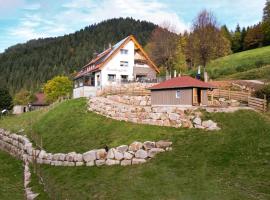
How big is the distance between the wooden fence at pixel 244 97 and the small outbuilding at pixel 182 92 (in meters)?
2.55

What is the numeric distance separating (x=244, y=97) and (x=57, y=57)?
15941 cm

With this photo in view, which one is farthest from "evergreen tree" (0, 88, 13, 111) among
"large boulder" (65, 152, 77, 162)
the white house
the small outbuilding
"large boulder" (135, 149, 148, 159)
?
"large boulder" (135, 149, 148, 159)

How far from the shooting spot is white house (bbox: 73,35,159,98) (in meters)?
49.7

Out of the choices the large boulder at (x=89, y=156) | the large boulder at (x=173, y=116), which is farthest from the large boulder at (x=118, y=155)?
the large boulder at (x=173, y=116)

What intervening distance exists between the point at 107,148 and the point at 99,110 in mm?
10493

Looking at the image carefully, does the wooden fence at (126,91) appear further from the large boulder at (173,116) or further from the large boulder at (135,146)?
the large boulder at (135,146)

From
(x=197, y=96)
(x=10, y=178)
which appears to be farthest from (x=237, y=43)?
(x=10, y=178)

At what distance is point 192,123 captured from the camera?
28609 millimetres

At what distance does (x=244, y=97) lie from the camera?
111 ft

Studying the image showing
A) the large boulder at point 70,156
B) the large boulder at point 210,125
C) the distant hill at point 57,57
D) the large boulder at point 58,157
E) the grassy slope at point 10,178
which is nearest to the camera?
the grassy slope at point 10,178

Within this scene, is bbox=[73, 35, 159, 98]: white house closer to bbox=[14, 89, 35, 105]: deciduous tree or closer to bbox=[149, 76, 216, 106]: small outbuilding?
bbox=[149, 76, 216, 106]: small outbuilding

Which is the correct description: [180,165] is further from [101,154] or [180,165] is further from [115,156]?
[101,154]

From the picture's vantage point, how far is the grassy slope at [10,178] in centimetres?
2178

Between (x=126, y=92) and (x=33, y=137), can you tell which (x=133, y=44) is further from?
(x=33, y=137)
